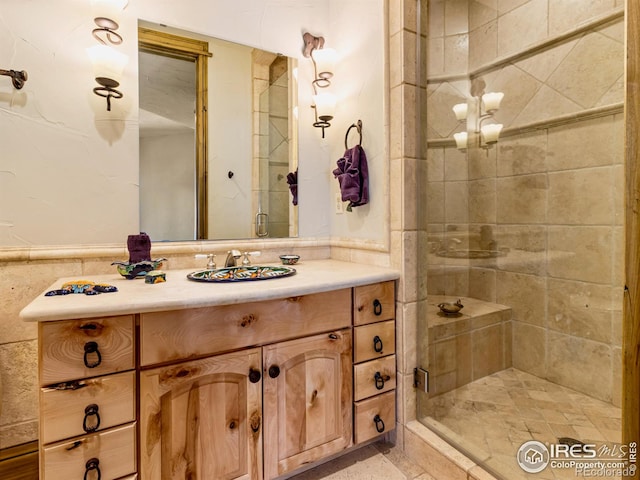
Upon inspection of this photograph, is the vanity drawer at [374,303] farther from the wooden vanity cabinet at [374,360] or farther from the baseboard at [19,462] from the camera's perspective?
the baseboard at [19,462]

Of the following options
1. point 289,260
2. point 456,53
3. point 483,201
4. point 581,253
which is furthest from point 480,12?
point 289,260

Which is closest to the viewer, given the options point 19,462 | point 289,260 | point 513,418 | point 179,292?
point 179,292

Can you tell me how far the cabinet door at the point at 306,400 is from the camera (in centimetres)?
113

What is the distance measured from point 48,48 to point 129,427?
1.46 metres

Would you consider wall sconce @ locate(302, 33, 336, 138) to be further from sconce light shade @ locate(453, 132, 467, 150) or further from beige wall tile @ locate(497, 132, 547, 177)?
beige wall tile @ locate(497, 132, 547, 177)

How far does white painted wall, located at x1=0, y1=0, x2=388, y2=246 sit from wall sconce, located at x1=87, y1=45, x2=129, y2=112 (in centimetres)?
5

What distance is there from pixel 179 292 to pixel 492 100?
6.98 ft

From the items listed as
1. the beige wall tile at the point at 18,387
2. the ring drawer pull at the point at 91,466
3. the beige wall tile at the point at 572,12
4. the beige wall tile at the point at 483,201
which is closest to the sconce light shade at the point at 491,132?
the beige wall tile at the point at 483,201

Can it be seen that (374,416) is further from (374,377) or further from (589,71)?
(589,71)

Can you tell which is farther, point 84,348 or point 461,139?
point 461,139

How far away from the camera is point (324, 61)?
1.78m

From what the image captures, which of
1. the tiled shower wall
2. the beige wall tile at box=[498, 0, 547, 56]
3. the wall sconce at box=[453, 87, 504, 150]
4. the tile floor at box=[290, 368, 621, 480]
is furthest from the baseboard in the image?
the beige wall tile at box=[498, 0, 547, 56]

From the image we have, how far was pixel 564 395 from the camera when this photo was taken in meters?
1.71

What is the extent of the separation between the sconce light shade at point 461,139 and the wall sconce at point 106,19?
71.4 inches
